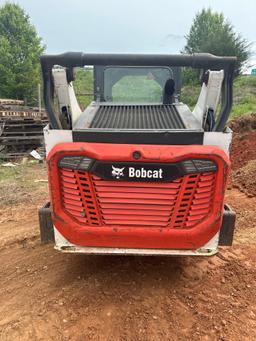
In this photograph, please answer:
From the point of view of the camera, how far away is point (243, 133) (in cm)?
1064

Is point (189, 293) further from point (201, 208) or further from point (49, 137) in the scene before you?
point (49, 137)

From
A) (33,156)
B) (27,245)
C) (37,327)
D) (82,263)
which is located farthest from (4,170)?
(37,327)

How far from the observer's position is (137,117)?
3.44m

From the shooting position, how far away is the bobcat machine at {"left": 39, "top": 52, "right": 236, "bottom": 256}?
267cm

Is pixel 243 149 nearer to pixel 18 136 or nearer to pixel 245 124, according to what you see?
pixel 245 124

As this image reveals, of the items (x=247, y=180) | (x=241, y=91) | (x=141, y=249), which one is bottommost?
(x=241, y=91)

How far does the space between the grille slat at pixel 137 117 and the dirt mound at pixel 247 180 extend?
3210 millimetres

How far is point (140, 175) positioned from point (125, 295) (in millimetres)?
1305

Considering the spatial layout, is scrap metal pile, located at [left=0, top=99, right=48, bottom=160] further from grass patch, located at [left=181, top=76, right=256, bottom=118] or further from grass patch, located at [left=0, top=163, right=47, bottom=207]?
grass patch, located at [left=181, top=76, right=256, bottom=118]

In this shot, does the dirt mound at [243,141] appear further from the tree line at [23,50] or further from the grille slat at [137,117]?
the tree line at [23,50]

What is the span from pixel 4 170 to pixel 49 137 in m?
7.99

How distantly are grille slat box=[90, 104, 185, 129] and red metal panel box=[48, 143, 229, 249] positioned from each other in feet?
1.53

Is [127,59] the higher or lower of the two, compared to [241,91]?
higher

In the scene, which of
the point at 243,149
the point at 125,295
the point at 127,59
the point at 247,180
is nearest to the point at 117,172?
the point at 127,59
